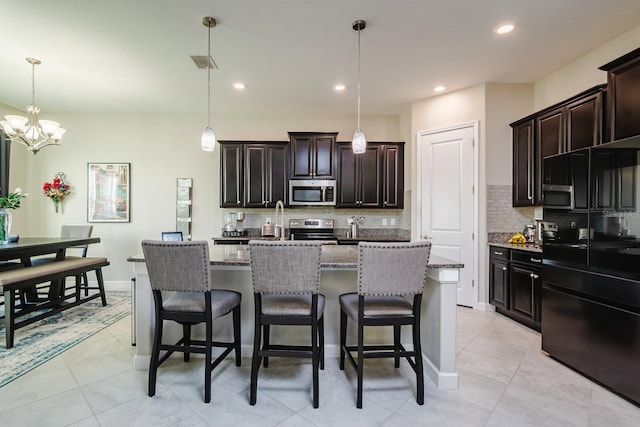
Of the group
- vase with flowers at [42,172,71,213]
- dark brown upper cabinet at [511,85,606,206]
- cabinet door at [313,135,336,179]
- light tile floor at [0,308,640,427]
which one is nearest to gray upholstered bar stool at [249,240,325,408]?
light tile floor at [0,308,640,427]

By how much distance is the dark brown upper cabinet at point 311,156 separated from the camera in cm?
462

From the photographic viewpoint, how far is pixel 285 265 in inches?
70.8

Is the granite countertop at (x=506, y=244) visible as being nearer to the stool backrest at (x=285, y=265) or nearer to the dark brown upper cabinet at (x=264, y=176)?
the stool backrest at (x=285, y=265)

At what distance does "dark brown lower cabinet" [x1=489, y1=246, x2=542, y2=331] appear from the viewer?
9.91 feet

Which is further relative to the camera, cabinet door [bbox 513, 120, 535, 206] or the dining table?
cabinet door [bbox 513, 120, 535, 206]

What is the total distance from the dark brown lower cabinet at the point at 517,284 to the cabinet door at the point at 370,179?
182cm

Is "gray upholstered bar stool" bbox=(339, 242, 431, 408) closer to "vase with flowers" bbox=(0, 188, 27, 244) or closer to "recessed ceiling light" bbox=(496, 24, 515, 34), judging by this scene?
"recessed ceiling light" bbox=(496, 24, 515, 34)

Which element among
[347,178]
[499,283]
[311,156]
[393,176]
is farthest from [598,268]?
[311,156]

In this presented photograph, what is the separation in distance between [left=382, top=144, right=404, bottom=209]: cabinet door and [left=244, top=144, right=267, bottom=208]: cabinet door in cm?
194

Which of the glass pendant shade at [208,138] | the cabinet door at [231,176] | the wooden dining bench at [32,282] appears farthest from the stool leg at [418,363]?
the wooden dining bench at [32,282]

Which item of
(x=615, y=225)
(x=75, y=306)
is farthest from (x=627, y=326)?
(x=75, y=306)

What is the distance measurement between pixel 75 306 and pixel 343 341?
3601mm

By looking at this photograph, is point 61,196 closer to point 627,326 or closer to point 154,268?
point 154,268

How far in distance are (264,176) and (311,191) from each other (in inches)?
31.2
